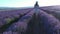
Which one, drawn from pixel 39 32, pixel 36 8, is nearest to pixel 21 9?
pixel 36 8

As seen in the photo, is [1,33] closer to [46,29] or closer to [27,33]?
[27,33]

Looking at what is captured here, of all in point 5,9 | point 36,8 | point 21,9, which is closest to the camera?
point 36,8

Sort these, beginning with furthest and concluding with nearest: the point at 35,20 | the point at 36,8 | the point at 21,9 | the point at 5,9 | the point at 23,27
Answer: the point at 21,9
the point at 5,9
the point at 36,8
the point at 35,20
the point at 23,27

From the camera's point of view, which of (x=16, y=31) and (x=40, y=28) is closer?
(x=16, y=31)

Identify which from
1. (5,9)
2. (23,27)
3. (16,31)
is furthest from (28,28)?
(5,9)

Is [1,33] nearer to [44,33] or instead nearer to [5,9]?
[44,33]

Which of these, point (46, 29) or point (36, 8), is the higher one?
point (36, 8)

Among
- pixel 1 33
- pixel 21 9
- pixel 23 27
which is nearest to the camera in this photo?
pixel 1 33

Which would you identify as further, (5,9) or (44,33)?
(5,9)

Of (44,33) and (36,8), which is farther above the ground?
(36,8)
